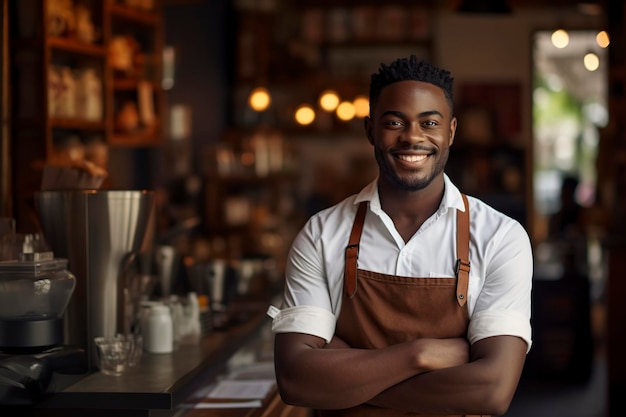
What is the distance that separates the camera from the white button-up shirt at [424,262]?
2328 millimetres

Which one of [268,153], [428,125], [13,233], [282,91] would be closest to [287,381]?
[428,125]

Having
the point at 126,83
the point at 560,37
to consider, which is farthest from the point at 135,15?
the point at 560,37

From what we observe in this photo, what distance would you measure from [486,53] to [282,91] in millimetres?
2295

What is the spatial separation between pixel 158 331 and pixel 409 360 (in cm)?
149

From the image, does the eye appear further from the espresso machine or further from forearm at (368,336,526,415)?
the espresso machine

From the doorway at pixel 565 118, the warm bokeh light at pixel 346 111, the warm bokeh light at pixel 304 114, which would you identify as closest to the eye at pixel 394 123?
the warm bokeh light at pixel 304 114

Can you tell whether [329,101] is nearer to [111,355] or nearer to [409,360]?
[111,355]

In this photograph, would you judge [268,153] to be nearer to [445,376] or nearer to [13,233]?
[13,233]

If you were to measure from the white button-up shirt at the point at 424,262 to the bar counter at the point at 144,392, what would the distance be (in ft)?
2.01

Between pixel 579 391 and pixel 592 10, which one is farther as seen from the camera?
pixel 592 10

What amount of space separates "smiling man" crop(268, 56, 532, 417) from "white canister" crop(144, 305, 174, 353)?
117 centimetres

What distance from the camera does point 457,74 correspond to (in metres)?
10.3

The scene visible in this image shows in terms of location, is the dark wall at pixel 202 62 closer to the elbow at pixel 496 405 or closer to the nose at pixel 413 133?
the nose at pixel 413 133

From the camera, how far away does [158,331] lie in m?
3.54
